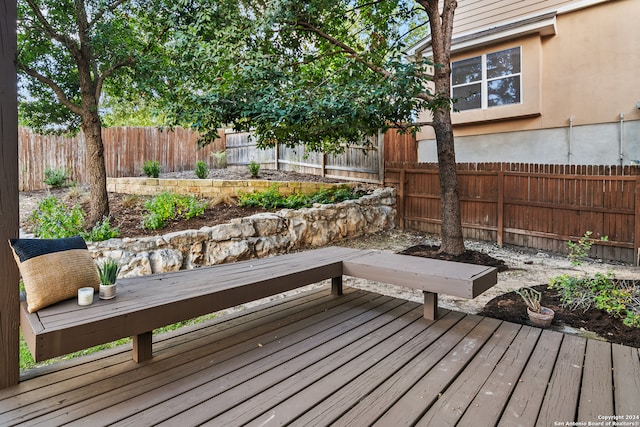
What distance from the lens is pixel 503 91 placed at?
8.15 m

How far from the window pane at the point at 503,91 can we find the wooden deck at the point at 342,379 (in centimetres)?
685

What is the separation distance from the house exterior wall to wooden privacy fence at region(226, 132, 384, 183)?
7.43ft

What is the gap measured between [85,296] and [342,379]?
1.45m

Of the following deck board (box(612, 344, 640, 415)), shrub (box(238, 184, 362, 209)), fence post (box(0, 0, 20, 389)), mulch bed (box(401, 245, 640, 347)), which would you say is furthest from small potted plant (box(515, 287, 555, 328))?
shrub (box(238, 184, 362, 209))

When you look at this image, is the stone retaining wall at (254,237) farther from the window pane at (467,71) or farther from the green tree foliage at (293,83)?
the window pane at (467,71)

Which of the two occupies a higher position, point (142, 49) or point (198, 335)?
point (142, 49)

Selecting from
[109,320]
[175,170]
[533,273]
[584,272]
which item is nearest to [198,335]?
[109,320]

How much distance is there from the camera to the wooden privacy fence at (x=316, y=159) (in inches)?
347

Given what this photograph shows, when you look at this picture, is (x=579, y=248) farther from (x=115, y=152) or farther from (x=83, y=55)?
(x=115, y=152)

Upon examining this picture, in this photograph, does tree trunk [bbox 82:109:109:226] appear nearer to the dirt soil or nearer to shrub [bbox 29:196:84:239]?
the dirt soil

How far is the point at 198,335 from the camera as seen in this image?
262cm

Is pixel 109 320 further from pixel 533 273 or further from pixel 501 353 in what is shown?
pixel 533 273

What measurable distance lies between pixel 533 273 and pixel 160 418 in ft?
17.2

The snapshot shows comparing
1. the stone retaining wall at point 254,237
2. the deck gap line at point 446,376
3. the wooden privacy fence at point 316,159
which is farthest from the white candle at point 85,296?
the wooden privacy fence at point 316,159
